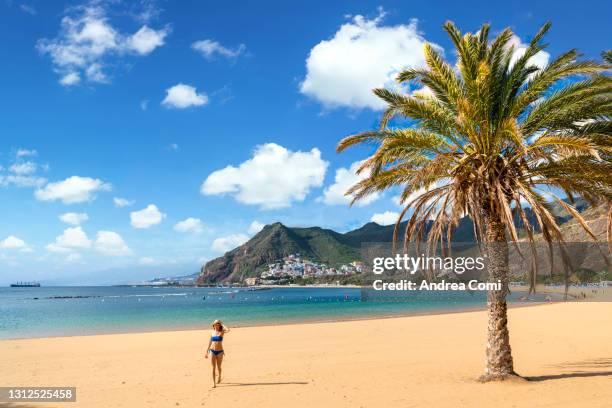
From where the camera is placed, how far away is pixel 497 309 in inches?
452

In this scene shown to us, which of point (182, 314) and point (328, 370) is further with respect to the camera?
point (182, 314)

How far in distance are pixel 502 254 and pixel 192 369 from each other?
11.2 meters

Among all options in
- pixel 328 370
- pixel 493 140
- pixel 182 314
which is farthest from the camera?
pixel 182 314

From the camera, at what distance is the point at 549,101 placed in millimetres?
11062

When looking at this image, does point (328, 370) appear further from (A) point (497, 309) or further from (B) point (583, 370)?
(B) point (583, 370)

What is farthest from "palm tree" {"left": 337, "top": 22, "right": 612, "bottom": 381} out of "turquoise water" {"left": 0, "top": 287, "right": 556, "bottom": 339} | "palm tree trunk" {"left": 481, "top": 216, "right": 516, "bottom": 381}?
"turquoise water" {"left": 0, "top": 287, "right": 556, "bottom": 339}

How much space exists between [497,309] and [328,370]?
615cm

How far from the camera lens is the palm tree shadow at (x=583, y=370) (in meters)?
12.3

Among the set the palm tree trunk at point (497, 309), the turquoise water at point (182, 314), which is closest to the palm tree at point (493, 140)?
the palm tree trunk at point (497, 309)

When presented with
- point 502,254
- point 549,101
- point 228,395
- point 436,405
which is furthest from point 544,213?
point 228,395

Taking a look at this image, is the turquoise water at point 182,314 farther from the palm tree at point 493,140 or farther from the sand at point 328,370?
the palm tree at point 493,140

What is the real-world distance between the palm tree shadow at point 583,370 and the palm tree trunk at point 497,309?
4.15 ft

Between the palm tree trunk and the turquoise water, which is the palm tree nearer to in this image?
the palm tree trunk

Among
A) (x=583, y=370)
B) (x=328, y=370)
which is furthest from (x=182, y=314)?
(x=583, y=370)
